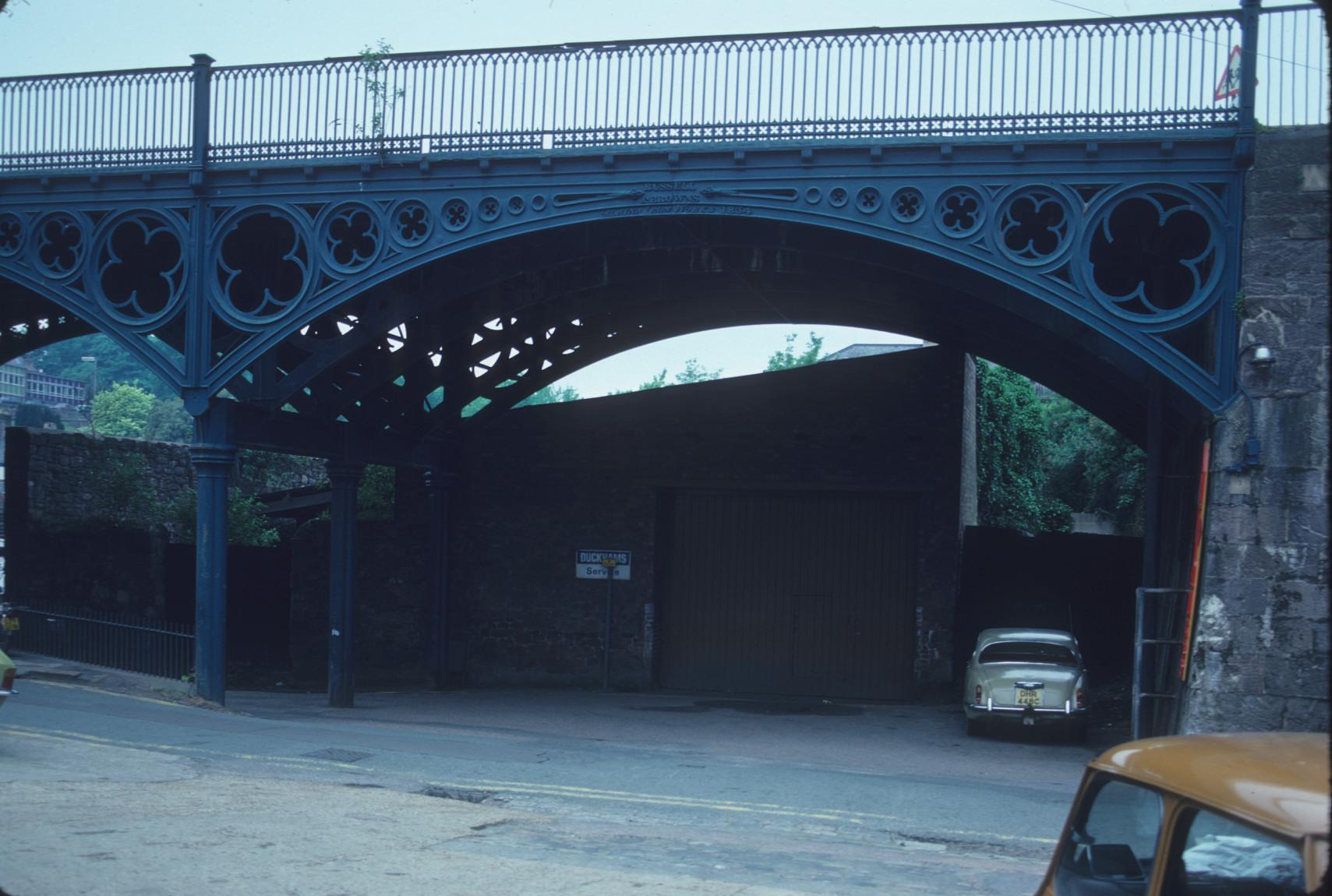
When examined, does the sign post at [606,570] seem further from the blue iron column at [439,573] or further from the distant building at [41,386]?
the distant building at [41,386]

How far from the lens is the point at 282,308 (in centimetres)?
1578

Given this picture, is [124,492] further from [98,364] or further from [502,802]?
[98,364]

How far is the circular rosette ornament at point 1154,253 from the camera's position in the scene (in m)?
13.0

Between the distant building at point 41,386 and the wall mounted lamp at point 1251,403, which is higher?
the distant building at point 41,386

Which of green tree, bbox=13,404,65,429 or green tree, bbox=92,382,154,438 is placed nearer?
green tree, bbox=13,404,65,429

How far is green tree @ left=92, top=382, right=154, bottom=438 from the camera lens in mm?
71812

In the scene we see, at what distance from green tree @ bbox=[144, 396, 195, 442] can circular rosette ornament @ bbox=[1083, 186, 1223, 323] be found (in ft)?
217

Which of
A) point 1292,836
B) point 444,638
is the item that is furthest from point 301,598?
point 1292,836

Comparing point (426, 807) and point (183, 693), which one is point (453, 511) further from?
point (426, 807)

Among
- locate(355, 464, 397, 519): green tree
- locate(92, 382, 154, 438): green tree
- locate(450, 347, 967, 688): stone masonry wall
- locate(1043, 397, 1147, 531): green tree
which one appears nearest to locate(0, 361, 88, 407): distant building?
locate(92, 382, 154, 438): green tree

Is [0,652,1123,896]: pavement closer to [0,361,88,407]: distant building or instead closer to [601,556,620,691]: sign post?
[601,556,620,691]: sign post

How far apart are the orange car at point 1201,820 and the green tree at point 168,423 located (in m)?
74.4

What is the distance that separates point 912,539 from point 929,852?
12209 mm

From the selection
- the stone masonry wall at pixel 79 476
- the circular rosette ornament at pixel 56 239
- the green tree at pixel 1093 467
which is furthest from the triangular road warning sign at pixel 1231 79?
the stone masonry wall at pixel 79 476
